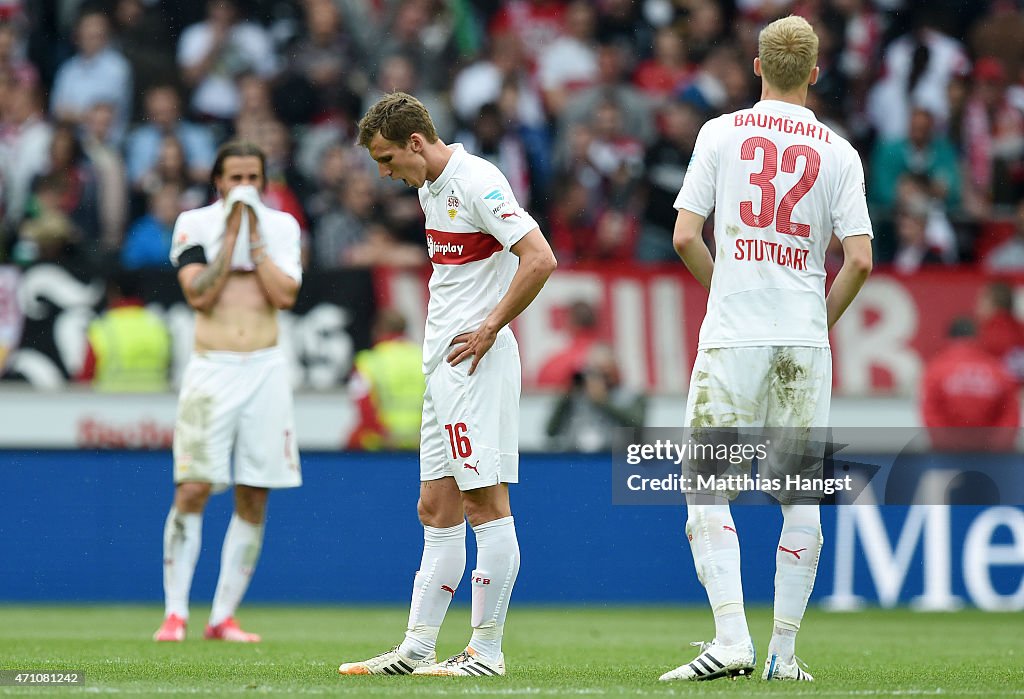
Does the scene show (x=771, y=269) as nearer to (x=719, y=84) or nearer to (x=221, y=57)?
(x=719, y=84)

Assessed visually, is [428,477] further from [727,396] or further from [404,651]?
[727,396]

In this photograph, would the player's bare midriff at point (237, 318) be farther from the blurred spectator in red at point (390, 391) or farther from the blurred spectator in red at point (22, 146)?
the blurred spectator in red at point (22, 146)

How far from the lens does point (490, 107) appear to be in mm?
16625

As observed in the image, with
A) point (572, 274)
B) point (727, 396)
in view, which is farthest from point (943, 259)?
point (727, 396)

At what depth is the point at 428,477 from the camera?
6.95 meters

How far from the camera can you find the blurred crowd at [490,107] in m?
16.1

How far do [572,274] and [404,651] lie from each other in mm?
8584

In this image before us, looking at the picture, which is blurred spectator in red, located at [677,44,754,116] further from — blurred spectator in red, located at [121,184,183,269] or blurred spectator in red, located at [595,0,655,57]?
blurred spectator in red, located at [121,184,183,269]

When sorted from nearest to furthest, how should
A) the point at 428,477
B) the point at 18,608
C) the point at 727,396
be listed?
1. the point at 727,396
2. the point at 428,477
3. the point at 18,608

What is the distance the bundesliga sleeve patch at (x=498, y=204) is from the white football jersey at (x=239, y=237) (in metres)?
3.06

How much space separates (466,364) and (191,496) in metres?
3.27

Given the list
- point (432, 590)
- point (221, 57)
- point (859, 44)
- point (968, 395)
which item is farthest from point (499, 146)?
point (432, 590)

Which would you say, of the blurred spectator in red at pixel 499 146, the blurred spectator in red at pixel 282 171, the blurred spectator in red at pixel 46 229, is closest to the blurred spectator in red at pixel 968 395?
the blurred spectator in red at pixel 499 146

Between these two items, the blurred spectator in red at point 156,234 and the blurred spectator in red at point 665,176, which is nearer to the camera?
the blurred spectator in red at point 156,234
